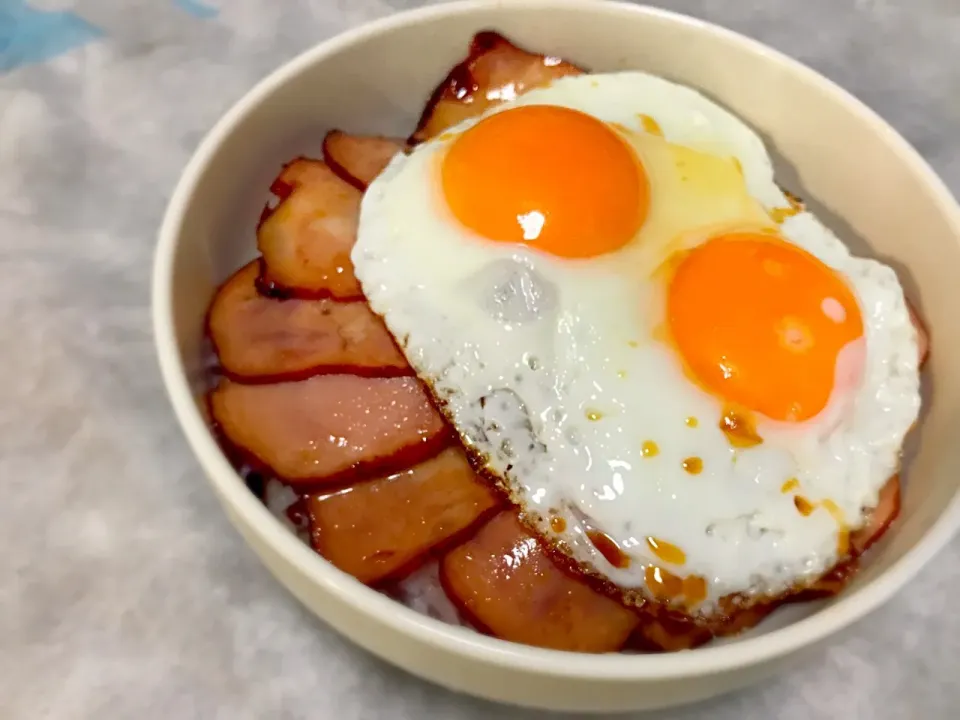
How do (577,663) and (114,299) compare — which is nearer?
(577,663)

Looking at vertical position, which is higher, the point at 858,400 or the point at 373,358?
the point at 858,400

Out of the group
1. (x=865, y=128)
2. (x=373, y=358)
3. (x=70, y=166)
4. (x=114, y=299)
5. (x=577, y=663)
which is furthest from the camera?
(x=70, y=166)

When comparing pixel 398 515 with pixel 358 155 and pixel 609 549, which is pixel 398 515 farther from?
pixel 358 155

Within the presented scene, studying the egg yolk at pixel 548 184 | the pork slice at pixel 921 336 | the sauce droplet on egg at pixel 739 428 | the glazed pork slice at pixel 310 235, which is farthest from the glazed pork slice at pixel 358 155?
the pork slice at pixel 921 336

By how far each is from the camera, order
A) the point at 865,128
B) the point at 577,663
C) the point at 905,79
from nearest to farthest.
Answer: the point at 577,663 → the point at 865,128 → the point at 905,79

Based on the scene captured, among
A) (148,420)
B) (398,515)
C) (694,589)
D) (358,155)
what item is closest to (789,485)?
(694,589)

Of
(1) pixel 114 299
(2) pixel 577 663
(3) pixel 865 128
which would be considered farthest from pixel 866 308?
(1) pixel 114 299

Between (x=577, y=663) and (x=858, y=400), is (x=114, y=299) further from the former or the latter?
(x=858, y=400)
